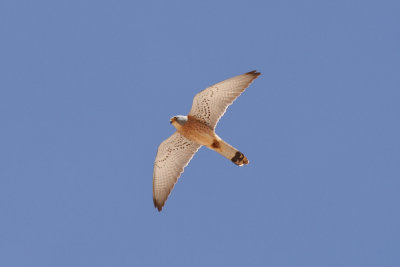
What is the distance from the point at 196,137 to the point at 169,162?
3.47 ft

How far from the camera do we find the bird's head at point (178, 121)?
40.3 feet

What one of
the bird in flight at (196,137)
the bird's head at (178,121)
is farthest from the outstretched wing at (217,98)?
the bird's head at (178,121)

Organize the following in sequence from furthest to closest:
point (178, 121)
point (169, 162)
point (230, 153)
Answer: point (169, 162) < point (178, 121) < point (230, 153)

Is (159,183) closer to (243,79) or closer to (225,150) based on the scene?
(225,150)

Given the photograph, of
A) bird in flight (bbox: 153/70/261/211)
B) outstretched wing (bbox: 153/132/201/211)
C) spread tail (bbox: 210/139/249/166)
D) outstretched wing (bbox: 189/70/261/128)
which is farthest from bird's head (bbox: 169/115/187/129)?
spread tail (bbox: 210/139/249/166)

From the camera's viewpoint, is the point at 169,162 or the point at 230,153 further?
the point at 169,162

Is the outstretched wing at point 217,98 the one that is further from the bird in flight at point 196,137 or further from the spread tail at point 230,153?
the spread tail at point 230,153

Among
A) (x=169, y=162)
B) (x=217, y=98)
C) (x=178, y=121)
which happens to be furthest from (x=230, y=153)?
(x=169, y=162)

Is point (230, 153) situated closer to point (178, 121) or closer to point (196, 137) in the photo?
point (196, 137)

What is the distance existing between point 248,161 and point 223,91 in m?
1.58

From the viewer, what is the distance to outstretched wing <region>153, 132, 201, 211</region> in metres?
12.8

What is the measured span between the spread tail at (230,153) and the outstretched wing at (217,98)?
1.36ft

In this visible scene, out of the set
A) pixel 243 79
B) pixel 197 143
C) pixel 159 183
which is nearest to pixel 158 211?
pixel 159 183

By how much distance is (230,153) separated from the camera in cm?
1214
